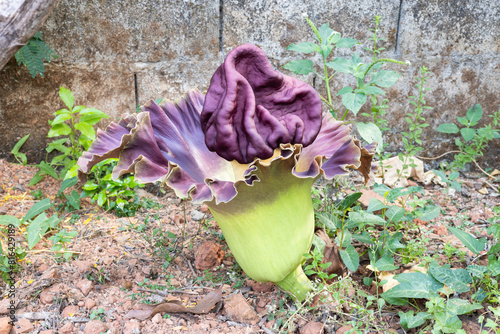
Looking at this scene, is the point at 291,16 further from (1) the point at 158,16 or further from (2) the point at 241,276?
(2) the point at 241,276

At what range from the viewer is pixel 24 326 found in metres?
1.80

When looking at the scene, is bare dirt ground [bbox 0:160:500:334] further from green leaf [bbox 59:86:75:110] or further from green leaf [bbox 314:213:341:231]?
green leaf [bbox 59:86:75:110]

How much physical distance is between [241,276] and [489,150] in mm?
2606

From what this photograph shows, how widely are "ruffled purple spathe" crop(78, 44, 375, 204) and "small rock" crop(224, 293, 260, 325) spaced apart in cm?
56

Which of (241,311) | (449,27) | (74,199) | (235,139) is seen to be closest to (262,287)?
(241,311)

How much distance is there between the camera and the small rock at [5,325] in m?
1.72

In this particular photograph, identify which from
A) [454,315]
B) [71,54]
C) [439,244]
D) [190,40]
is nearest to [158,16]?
[190,40]

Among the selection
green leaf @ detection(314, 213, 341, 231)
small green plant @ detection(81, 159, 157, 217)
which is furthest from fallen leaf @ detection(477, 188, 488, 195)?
small green plant @ detection(81, 159, 157, 217)

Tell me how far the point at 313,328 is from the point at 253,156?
75cm

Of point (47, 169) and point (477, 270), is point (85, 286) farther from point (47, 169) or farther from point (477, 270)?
point (477, 270)

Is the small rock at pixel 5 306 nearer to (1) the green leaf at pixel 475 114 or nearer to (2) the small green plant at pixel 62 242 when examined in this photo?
(2) the small green plant at pixel 62 242

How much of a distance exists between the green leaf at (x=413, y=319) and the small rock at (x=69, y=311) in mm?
1378

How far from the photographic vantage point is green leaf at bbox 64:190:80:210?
2.73 meters

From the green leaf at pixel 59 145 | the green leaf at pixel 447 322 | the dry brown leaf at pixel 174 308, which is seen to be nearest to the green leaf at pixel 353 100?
the green leaf at pixel 447 322
